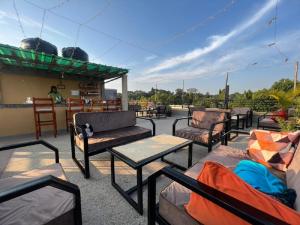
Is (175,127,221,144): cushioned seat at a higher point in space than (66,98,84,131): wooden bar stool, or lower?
lower

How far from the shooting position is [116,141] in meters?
2.27

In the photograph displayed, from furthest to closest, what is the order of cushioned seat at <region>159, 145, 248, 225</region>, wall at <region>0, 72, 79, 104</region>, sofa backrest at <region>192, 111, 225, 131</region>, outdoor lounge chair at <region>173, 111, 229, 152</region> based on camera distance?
wall at <region>0, 72, 79, 104</region>
sofa backrest at <region>192, 111, 225, 131</region>
outdoor lounge chair at <region>173, 111, 229, 152</region>
cushioned seat at <region>159, 145, 248, 225</region>

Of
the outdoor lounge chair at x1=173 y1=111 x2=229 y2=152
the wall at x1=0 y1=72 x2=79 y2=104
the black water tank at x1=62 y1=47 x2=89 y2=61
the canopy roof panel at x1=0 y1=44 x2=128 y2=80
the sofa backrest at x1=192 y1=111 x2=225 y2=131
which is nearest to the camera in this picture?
the outdoor lounge chair at x1=173 y1=111 x2=229 y2=152

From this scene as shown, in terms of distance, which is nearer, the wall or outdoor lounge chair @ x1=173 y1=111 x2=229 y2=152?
outdoor lounge chair @ x1=173 y1=111 x2=229 y2=152

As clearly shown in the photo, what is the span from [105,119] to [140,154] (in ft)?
4.61

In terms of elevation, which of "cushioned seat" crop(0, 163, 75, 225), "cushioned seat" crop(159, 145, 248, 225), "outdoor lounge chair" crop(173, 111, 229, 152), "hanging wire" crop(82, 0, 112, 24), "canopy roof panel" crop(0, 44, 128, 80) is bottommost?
"cushioned seat" crop(159, 145, 248, 225)

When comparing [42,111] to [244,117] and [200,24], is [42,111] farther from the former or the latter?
[244,117]

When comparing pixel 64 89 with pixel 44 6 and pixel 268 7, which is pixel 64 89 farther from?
pixel 268 7

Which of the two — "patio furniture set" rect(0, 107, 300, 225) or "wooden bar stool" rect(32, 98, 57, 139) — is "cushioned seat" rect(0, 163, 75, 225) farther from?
"wooden bar stool" rect(32, 98, 57, 139)

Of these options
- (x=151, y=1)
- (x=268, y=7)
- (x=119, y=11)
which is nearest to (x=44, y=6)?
(x=119, y=11)

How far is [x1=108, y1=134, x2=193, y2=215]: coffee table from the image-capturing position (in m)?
1.35

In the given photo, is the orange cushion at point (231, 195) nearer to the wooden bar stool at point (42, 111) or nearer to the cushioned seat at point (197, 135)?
the cushioned seat at point (197, 135)

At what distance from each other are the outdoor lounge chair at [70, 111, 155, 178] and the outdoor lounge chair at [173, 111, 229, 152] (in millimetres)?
772

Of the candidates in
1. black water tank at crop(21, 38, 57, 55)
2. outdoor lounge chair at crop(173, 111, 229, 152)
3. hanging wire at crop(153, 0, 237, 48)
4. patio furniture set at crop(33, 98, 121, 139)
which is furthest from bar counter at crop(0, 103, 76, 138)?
hanging wire at crop(153, 0, 237, 48)
